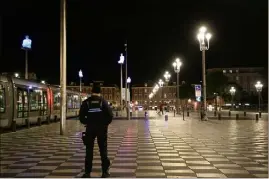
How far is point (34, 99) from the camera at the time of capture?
34.1 meters

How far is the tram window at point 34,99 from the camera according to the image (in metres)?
33.1

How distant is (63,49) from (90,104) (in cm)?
1447

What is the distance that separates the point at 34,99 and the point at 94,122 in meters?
24.9

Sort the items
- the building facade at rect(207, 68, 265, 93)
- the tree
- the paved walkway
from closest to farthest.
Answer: the paved walkway, the tree, the building facade at rect(207, 68, 265, 93)

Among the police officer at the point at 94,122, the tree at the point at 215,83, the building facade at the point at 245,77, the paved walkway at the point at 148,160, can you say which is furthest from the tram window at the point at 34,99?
the building facade at the point at 245,77

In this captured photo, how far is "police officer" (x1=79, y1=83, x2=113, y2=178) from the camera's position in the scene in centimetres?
1009

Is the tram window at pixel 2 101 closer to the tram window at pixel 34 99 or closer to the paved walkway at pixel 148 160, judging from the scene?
the tram window at pixel 34 99

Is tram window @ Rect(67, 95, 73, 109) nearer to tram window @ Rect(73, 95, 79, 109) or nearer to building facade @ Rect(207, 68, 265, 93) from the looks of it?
tram window @ Rect(73, 95, 79, 109)

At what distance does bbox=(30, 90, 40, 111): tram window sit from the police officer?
2373 cm

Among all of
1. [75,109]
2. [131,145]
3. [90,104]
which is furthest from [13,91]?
[75,109]

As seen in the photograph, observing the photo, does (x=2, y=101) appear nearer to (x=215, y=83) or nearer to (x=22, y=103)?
(x=22, y=103)

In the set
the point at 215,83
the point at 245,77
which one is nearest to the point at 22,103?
the point at 215,83

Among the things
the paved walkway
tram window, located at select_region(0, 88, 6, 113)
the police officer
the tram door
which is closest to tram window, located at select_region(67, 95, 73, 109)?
the tram door

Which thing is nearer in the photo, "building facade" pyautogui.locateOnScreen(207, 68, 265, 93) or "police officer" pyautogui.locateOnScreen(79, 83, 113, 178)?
"police officer" pyautogui.locateOnScreen(79, 83, 113, 178)
